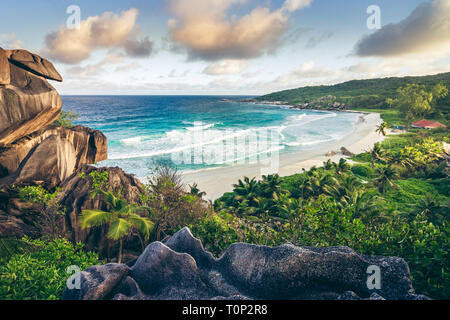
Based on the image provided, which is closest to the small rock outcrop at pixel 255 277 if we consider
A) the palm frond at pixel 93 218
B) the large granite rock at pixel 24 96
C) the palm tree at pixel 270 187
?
the palm frond at pixel 93 218

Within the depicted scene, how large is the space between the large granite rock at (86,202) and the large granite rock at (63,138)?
154cm

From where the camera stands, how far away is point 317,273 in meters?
5.02

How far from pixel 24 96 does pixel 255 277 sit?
1283cm

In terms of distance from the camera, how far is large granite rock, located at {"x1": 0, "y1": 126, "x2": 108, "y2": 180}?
11.1 m

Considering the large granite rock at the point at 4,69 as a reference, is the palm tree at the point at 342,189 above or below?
below

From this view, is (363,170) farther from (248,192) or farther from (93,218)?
(93,218)

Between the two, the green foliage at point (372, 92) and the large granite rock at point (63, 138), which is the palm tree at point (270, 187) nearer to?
the large granite rock at point (63, 138)

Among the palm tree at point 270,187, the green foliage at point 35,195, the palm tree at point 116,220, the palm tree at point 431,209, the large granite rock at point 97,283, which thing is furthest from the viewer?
the palm tree at point 270,187

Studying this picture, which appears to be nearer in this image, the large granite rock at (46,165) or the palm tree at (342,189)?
the large granite rock at (46,165)

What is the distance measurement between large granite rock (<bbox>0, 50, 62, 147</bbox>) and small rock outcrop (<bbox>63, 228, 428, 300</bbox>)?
9.72m

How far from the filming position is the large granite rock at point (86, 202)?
962 centimetres

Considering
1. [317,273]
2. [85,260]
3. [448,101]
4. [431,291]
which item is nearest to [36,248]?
[85,260]

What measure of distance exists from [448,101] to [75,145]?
288 feet

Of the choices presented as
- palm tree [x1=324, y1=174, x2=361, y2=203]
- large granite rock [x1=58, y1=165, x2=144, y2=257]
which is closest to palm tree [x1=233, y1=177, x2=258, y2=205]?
palm tree [x1=324, y1=174, x2=361, y2=203]
